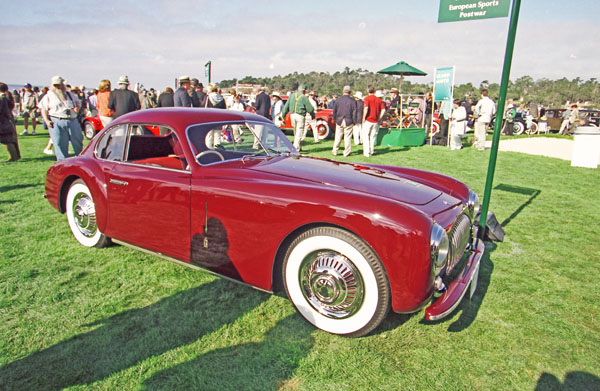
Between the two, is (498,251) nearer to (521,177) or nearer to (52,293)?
(52,293)

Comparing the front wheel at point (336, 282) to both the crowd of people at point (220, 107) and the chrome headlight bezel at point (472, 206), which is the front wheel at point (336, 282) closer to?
the chrome headlight bezel at point (472, 206)

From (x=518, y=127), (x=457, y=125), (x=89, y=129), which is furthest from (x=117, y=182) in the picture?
(x=518, y=127)

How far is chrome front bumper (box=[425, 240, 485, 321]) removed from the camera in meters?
2.34

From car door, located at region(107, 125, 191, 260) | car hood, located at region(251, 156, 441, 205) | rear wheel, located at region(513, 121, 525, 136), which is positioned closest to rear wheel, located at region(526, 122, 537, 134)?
rear wheel, located at region(513, 121, 525, 136)

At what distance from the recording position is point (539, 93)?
84625 mm

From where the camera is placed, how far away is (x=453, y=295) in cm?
246

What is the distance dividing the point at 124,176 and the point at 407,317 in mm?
2788

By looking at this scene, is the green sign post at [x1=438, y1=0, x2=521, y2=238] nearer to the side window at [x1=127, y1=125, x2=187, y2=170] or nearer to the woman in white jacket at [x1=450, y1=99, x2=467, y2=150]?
the side window at [x1=127, y1=125, x2=187, y2=170]

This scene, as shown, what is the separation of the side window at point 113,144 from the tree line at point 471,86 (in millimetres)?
52242

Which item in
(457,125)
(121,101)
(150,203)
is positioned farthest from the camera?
(457,125)

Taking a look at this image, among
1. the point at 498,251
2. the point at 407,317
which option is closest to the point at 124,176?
the point at 407,317

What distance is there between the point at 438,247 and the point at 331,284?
743mm

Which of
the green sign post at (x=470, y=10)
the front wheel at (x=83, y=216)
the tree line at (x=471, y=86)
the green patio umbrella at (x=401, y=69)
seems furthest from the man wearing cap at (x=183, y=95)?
the tree line at (x=471, y=86)

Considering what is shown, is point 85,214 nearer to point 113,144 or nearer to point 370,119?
point 113,144
